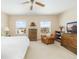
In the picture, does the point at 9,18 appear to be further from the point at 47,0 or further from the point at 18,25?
the point at 47,0

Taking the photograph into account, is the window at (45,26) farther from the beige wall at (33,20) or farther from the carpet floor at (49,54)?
the carpet floor at (49,54)

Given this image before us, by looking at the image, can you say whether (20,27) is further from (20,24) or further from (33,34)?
(33,34)

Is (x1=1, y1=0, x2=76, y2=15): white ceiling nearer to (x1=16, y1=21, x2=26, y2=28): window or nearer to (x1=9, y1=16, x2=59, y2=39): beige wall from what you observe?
(x1=9, y1=16, x2=59, y2=39): beige wall

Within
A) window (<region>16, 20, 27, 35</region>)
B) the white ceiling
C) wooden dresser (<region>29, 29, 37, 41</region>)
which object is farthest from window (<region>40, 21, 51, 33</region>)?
the white ceiling

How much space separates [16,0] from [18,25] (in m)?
4.74

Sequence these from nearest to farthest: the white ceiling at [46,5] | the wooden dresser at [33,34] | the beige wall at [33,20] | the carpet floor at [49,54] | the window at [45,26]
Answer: the carpet floor at [49,54]
the white ceiling at [46,5]
the wooden dresser at [33,34]
the beige wall at [33,20]
the window at [45,26]

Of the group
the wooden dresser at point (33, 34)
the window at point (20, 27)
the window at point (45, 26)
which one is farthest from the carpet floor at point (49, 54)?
the window at point (45, 26)

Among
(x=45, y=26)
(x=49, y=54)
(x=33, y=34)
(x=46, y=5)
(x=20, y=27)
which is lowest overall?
(x=49, y=54)

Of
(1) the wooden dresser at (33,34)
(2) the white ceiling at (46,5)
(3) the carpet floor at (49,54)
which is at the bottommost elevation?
(3) the carpet floor at (49,54)

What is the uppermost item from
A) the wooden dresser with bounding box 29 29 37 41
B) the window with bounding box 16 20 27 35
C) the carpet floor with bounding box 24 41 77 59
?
the window with bounding box 16 20 27 35

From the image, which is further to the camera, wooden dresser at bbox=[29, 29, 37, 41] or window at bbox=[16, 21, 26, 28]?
window at bbox=[16, 21, 26, 28]

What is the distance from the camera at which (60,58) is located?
4.04 m

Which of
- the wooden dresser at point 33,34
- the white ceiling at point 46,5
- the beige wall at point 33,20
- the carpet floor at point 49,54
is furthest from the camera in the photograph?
the beige wall at point 33,20

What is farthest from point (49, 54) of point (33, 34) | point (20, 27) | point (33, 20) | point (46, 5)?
point (20, 27)
